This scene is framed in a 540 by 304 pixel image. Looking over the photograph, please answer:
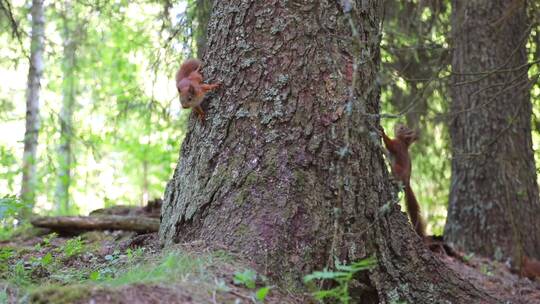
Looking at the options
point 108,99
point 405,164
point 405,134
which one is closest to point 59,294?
point 405,164

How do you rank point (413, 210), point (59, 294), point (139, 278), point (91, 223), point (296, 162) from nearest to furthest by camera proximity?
point (59, 294) < point (139, 278) < point (296, 162) < point (91, 223) < point (413, 210)

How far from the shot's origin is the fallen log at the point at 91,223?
5.88 m

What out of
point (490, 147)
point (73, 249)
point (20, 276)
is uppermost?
point (490, 147)

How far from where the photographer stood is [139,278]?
3.08 meters

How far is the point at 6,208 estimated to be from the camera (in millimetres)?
3967

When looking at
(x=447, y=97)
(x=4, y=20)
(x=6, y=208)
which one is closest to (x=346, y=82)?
(x=6, y=208)

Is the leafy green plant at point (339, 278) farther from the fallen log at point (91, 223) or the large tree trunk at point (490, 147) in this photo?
the large tree trunk at point (490, 147)

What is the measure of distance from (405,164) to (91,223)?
3.45 metres

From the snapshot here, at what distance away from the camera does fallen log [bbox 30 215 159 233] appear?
5.88 meters

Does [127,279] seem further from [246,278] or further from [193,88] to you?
[193,88]

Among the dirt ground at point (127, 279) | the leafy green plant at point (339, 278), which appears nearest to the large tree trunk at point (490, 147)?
the dirt ground at point (127, 279)

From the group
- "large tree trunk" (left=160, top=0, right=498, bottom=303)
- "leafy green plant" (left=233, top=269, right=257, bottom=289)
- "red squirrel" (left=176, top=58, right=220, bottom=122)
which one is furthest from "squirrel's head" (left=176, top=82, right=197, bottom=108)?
"leafy green plant" (left=233, top=269, right=257, bottom=289)

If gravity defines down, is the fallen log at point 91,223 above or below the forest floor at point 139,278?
above

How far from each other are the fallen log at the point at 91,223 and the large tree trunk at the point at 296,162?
1.94 metres
